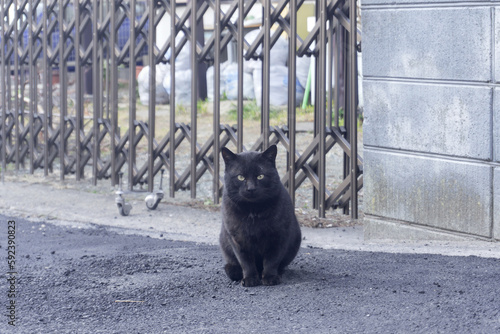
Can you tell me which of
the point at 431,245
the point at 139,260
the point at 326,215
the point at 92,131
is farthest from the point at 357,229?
the point at 92,131

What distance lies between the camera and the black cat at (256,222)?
374 centimetres

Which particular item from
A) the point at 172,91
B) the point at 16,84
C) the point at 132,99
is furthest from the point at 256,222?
the point at 16,84

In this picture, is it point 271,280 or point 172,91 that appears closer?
point 271,280

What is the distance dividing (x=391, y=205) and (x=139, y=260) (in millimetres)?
1674

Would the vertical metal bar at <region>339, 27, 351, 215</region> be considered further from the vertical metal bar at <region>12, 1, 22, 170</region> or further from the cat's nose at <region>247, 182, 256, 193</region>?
the vertical metal bar at <region>12, 1, 22, 170</region>

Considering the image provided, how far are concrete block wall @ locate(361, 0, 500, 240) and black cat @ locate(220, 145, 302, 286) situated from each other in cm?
109

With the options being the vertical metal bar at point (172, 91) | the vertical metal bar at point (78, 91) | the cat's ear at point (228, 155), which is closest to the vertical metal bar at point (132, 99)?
the vertical metal bar at point (172, 91)

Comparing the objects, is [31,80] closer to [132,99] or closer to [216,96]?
[132,99]

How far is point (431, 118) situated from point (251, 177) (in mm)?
1361

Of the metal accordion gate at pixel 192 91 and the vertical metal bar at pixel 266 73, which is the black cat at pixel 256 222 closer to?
the metal accordion gate at pixel 192 91

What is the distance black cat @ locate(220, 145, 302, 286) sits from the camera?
374 cm

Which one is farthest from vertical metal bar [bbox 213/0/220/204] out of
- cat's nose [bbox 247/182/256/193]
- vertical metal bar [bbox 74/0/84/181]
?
cat's nose [bbox 247/182/256/193]

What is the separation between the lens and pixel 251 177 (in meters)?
3.80

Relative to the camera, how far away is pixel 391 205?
4.79 m
